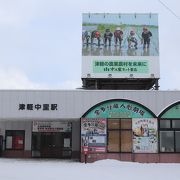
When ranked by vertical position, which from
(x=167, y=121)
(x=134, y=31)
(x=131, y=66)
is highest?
(x=134, y=31)

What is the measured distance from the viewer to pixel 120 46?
33.0 meters

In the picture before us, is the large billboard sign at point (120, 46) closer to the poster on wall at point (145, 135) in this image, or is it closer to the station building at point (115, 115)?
the station building at point (115, 115)

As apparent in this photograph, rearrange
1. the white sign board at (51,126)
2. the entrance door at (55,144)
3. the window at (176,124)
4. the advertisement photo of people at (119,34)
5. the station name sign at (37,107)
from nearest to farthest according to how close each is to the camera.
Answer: the window at (176,124) → the station name sign at (37,107) → the white sign board at (51,126) → the entrance door at (55,144) → the advertisement photo of people at (119,34)

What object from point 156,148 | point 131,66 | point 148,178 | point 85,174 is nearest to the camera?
point 148,178

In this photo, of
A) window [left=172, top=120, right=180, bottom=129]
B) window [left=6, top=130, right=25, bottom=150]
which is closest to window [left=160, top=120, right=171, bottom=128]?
window [left=172, top=120, right=180, bottom=129]

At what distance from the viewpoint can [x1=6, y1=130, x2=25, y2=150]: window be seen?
32.4m

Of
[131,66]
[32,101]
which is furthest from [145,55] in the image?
[32,101]

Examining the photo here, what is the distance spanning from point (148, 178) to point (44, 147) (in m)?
15.3

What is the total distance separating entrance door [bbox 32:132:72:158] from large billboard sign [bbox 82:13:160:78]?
465cm

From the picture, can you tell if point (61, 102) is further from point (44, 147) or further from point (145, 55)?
point (145, 55)

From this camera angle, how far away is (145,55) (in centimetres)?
3297

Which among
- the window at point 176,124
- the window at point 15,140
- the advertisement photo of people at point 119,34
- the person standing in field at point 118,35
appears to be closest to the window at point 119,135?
the window at point 176,124

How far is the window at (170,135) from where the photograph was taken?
28031mm

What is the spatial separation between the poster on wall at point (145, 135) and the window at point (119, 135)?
313mm
